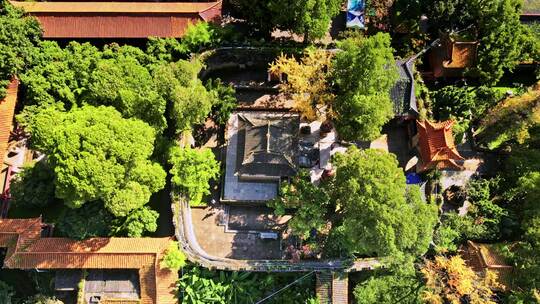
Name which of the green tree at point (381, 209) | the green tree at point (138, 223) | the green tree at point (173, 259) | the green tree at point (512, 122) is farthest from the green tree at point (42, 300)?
the green tree at point (512, 122)

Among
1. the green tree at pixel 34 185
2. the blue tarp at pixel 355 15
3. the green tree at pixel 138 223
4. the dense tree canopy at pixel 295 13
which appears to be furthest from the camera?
the blue tarp at pixel 355 15

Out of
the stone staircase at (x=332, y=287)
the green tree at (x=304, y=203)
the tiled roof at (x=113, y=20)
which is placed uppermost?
the tiled roof at (x=113, y=20)

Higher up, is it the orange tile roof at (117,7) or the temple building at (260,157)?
the orange tile roof at (117,7)

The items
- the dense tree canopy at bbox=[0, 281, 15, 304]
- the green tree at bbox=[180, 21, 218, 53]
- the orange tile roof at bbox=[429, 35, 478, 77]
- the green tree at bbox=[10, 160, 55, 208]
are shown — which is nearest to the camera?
the dense tree canopy at bbox=[0, 281, 15, 304]

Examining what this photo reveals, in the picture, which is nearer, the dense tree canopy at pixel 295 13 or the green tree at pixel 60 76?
the dense tree canopy at pixel 295 13

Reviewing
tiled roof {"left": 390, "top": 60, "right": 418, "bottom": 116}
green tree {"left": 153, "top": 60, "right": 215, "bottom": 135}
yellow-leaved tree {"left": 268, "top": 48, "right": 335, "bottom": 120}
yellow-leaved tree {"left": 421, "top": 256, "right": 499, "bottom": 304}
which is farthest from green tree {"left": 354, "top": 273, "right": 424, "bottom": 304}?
green tree {"left": 153, "top": 60, "right": 215, "bottom": 135}

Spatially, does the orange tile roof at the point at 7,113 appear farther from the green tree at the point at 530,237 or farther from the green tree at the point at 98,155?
the green tree at the point at 530,237

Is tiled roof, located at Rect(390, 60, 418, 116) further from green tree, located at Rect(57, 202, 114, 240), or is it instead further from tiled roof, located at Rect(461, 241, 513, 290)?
green tree, located at Rect(57, 202, 114, 240)
